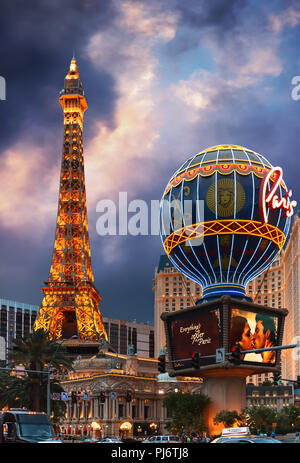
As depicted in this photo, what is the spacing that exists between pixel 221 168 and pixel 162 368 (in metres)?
31.3

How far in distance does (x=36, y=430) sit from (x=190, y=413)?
1564 inches

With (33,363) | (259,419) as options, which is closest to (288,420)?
(259,419)

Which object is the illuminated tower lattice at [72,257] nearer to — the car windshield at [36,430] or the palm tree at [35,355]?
the palm tree at [35,355]

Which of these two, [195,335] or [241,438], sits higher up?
[195,335]

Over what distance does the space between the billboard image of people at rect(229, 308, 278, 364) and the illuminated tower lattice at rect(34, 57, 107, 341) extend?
189 ft

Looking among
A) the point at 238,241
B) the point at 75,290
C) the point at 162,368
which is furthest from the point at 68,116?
the point at 162,368

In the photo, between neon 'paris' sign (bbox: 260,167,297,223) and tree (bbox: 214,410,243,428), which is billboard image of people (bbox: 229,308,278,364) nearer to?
tree (bbox: 214,410,243,428)

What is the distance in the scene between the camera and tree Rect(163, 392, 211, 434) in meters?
70.8

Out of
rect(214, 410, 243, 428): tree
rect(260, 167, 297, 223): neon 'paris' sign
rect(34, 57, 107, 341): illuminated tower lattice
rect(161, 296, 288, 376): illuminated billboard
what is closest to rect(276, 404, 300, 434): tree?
rect(161, 296, 288, 376): illuminated billboard

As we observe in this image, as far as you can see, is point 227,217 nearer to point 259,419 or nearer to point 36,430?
point 259,419

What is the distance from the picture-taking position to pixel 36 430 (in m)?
35.8

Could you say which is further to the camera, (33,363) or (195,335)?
(195,335)

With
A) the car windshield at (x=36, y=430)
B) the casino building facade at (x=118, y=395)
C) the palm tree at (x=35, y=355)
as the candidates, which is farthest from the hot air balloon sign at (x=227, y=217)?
the casino building facade at (x=118, y=395)

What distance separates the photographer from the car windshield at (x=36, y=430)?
3534 cm
